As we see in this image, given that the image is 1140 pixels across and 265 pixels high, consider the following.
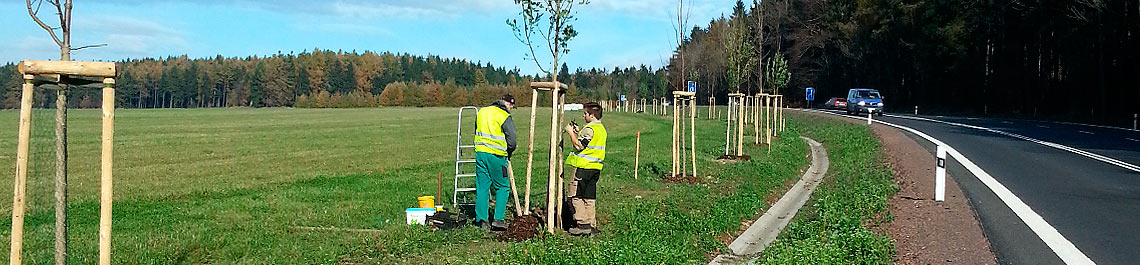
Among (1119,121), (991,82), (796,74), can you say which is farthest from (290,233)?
(796,74)

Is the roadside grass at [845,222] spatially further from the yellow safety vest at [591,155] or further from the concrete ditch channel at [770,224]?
the yellow safety vest at [591,155]

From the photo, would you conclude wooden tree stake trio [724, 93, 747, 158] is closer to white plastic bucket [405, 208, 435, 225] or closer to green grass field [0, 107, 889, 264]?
green grass field [0, 107, 889, 264]

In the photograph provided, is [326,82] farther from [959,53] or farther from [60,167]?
[60,167]

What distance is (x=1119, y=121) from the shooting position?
3569 centimetres

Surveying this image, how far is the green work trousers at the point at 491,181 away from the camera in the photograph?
389 inches

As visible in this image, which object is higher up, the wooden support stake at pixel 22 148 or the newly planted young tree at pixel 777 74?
the newly planted young tree at pixel 777 74

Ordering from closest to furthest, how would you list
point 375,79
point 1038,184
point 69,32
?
point 69,32
point 1038,184
point 375,79

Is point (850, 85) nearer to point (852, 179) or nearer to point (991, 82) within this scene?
point (991, 82)

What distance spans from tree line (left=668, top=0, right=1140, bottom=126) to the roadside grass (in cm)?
475

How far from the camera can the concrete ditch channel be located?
359 inches

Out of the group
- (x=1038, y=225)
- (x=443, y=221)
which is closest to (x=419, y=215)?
(x=443, y=221)

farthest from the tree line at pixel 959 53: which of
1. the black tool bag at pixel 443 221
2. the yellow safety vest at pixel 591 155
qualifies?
the black tool bag at pixel 443 221

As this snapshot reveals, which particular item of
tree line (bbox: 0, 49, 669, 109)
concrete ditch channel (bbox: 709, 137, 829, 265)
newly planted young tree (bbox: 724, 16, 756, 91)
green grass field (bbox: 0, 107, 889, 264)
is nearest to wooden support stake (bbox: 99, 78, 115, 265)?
green grass field (bbox: 0, 107, 889, 264)

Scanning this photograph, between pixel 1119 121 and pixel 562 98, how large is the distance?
35.0 m
